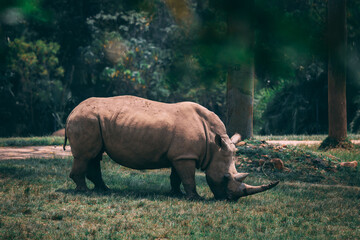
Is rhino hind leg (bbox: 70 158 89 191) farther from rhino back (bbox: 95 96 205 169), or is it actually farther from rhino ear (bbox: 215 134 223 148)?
rhino ear (bbox: 215 134 223 148)

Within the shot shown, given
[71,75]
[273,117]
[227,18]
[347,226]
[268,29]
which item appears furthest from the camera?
[273,117]

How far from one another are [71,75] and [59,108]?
1.83m

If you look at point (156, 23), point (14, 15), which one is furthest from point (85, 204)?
point (156, 23)

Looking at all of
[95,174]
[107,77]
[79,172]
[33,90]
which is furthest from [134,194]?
[33,90]

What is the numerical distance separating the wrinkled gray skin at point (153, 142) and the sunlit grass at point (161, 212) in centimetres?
44

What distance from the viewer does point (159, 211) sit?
6180 millimetres

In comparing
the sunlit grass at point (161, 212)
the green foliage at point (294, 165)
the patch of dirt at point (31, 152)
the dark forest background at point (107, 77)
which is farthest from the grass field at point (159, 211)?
the dark forest background at point (107, 77)

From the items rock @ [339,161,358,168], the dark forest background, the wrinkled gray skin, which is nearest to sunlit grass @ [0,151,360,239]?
the wrinkled gray skin

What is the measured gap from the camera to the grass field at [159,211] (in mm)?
5207

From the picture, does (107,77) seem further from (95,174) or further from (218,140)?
(218,140)

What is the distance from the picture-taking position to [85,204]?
21.4 feet

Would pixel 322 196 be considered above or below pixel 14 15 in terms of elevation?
below

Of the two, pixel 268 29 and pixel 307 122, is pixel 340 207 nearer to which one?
pixel 268 29

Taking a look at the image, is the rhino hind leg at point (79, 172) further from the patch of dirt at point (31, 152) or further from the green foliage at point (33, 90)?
the green foliage at point (33, 90)
